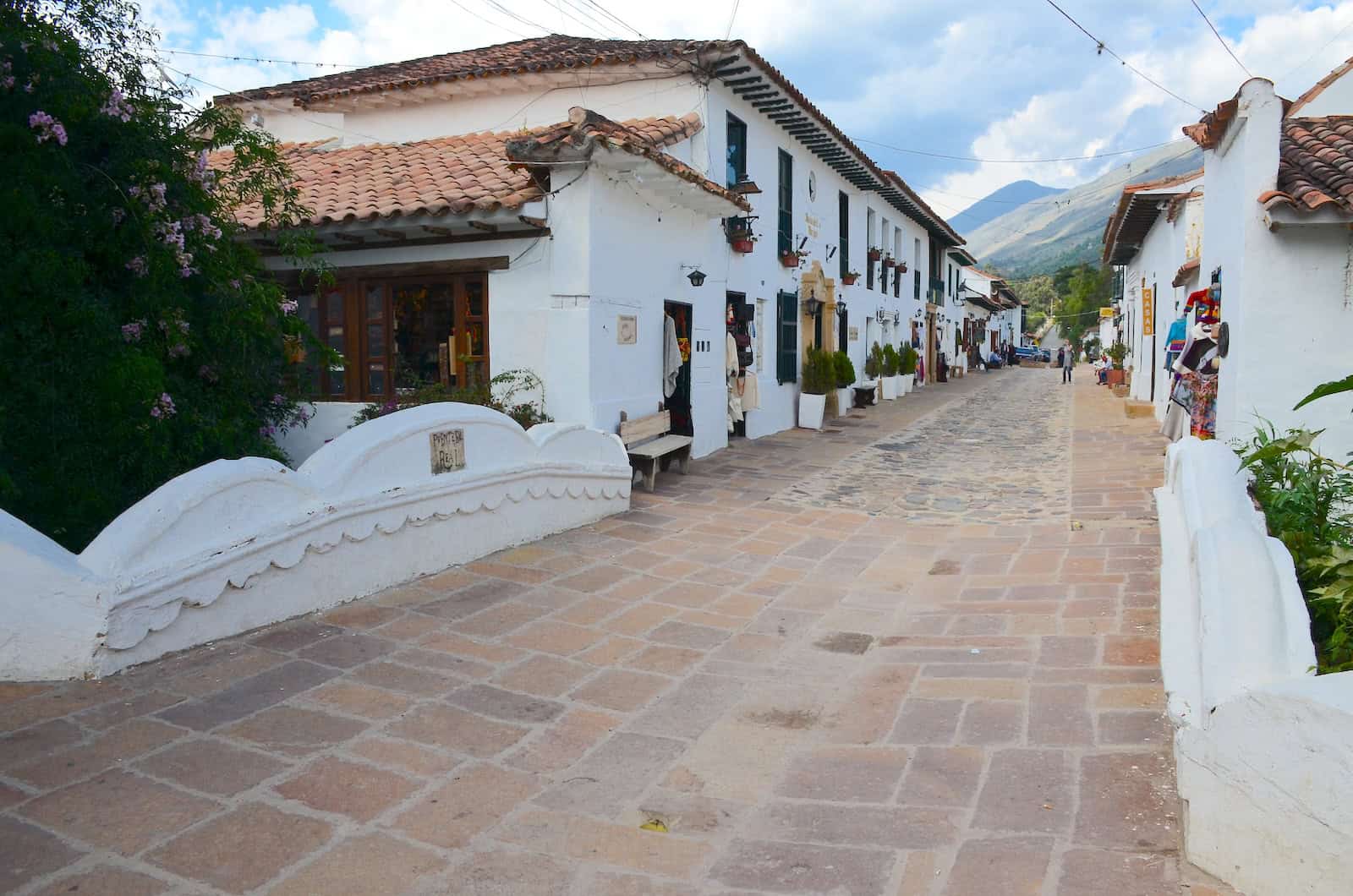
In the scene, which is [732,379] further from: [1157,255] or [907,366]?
[907,366]

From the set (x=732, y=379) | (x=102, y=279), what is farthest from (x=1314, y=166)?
(x=102, y=279)

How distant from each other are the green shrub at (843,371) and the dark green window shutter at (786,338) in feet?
3.38

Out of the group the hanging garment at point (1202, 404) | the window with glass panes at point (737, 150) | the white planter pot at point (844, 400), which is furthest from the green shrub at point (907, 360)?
the hanging garment at point (1202, 404)

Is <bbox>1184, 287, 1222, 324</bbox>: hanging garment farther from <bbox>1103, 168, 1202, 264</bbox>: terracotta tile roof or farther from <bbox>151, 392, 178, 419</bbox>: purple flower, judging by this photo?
<bbox>151, 392, 178, 419</bbox>: purple flower

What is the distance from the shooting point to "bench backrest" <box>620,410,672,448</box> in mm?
9562

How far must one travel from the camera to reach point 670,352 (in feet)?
35.5

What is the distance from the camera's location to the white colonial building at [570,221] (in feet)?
29.6

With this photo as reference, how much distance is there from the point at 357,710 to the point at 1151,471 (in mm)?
9065

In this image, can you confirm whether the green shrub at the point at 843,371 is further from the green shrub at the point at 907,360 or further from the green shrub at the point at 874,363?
the green shrub at the point at 907,360

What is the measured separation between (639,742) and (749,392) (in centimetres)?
978

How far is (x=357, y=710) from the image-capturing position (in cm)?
407

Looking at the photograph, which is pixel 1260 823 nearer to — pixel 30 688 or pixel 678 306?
pixel 30 688

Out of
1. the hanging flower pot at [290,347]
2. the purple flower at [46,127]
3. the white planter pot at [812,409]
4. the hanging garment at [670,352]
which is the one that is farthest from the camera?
the white planter pot at [812,409]

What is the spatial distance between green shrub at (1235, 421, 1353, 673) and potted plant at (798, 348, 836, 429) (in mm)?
9862
